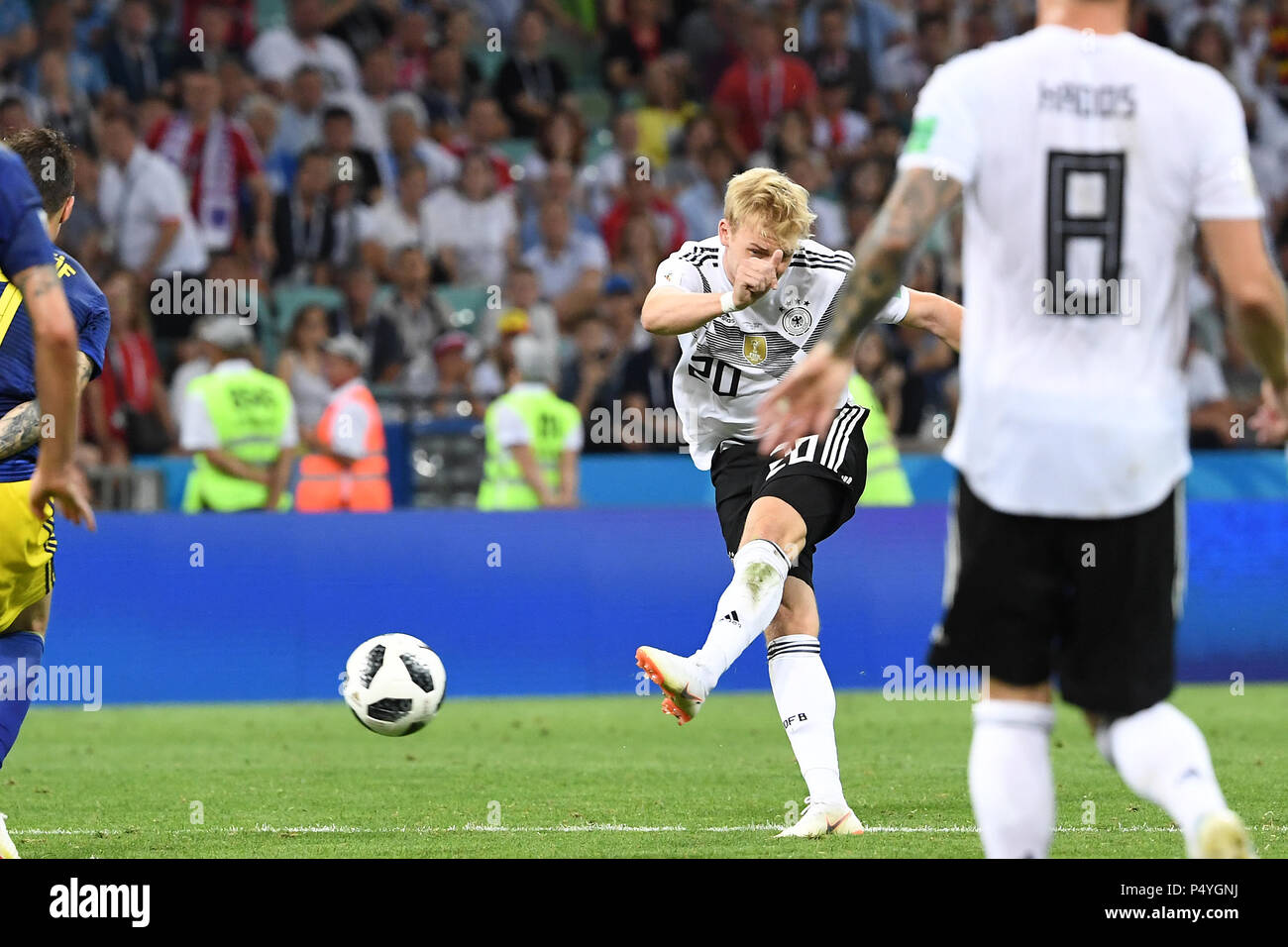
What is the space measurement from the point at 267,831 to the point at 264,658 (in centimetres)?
511

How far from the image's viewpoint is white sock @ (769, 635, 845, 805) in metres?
6.60

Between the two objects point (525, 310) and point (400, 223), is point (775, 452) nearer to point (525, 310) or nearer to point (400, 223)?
point (525, 310)

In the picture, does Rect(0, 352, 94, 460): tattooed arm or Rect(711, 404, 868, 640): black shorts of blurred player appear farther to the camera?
Rect(711, 404, 868, 640): black shorts of blurred player

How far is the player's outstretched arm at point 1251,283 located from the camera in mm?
4059

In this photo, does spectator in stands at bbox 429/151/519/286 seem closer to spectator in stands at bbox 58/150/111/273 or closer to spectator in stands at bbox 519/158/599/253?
spectator in stands at bbox 519/158/599/253

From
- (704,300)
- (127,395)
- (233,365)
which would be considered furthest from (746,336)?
(127,395)

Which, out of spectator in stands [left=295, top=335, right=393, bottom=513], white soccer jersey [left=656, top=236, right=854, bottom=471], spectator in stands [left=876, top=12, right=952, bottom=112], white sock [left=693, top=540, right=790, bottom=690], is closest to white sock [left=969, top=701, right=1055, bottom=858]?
white sock [left=693, top=540, right=790, bottom=690]

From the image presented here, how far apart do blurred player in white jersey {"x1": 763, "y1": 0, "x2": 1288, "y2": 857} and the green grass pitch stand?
189 cm

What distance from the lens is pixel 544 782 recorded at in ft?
27.0

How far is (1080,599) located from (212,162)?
1238cm

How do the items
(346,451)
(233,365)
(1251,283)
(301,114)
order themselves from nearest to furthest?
(1251,283) → (233,365) → (346,451) → (301,114)

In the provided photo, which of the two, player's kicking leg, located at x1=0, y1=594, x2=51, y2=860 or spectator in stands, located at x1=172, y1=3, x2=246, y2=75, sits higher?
spectator in stands, located at x1=172, y1=3, x2=246, y2=75
